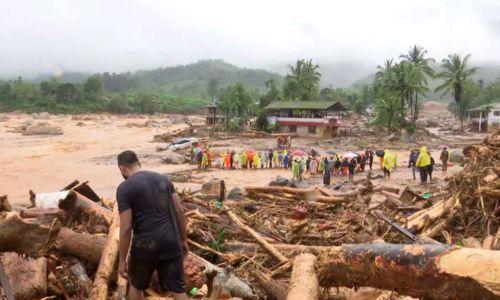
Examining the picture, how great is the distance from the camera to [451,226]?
25.7ft

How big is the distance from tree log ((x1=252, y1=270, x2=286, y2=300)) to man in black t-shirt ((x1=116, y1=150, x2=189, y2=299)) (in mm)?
1284

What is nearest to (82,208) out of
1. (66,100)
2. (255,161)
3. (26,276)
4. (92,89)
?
(26,276)

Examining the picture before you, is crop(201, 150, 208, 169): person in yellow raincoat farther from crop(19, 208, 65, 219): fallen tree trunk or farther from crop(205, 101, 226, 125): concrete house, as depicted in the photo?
crop(205, 101, 226, 125): concrete house

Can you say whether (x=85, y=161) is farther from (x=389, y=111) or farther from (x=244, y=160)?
(x=389, y=111)

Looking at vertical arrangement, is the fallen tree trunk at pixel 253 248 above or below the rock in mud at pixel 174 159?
above

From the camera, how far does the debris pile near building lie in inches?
146

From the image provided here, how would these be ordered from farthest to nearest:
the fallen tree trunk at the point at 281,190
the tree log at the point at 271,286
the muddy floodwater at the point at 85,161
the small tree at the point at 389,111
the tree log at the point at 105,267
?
the small tree at the point at 389,111 < the muddy floodwater at the point at 85,161 < the fallen tree trunk at the point at 281,190 < the tree log at the point at 271,286 < the tree log at the point at 105,267

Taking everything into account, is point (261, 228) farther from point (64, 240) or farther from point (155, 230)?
point (155, 230)

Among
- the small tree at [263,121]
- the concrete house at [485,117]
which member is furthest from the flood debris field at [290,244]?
the concrete house at [485,117]

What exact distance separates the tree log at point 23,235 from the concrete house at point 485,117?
61.2 meters

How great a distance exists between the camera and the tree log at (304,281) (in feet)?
13.5

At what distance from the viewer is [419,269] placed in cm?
368

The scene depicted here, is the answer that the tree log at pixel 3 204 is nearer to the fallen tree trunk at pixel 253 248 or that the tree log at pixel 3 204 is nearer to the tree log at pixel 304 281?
the fallen tree trunk at pixel 253 248

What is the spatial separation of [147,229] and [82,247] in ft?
6.13
